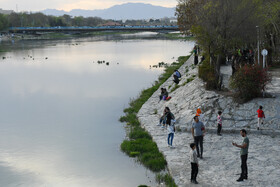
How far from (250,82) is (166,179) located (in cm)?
775

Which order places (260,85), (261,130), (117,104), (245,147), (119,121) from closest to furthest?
(245,147) < (261,130) < (260,85) < (119,121) < (117,104)

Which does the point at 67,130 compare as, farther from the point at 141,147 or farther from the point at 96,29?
the point at 96,29

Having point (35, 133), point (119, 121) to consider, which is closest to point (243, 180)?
point (119, 121)

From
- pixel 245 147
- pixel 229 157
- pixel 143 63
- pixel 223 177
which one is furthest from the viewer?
pixel 143 63

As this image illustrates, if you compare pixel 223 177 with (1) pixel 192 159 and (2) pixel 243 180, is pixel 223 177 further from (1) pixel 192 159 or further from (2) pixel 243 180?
(1) pixel 192 159

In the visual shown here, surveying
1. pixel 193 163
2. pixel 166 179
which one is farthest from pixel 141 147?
pixel 193 163

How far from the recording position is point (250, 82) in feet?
58.3

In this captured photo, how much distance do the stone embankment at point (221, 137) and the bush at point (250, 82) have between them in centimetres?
42

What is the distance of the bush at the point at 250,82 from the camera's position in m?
17.7

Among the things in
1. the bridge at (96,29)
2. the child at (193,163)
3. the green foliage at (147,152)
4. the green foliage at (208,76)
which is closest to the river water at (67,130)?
the green foliage at (147,152)

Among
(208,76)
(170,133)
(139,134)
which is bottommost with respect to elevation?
(139,134)

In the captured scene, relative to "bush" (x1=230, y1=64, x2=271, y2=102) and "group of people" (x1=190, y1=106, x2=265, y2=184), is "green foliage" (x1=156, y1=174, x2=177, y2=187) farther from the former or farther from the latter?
"bush" (x1=230, y1=64, x2=271, y2=102)

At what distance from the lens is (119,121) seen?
21.5 metres

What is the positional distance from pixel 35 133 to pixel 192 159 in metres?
11.5
